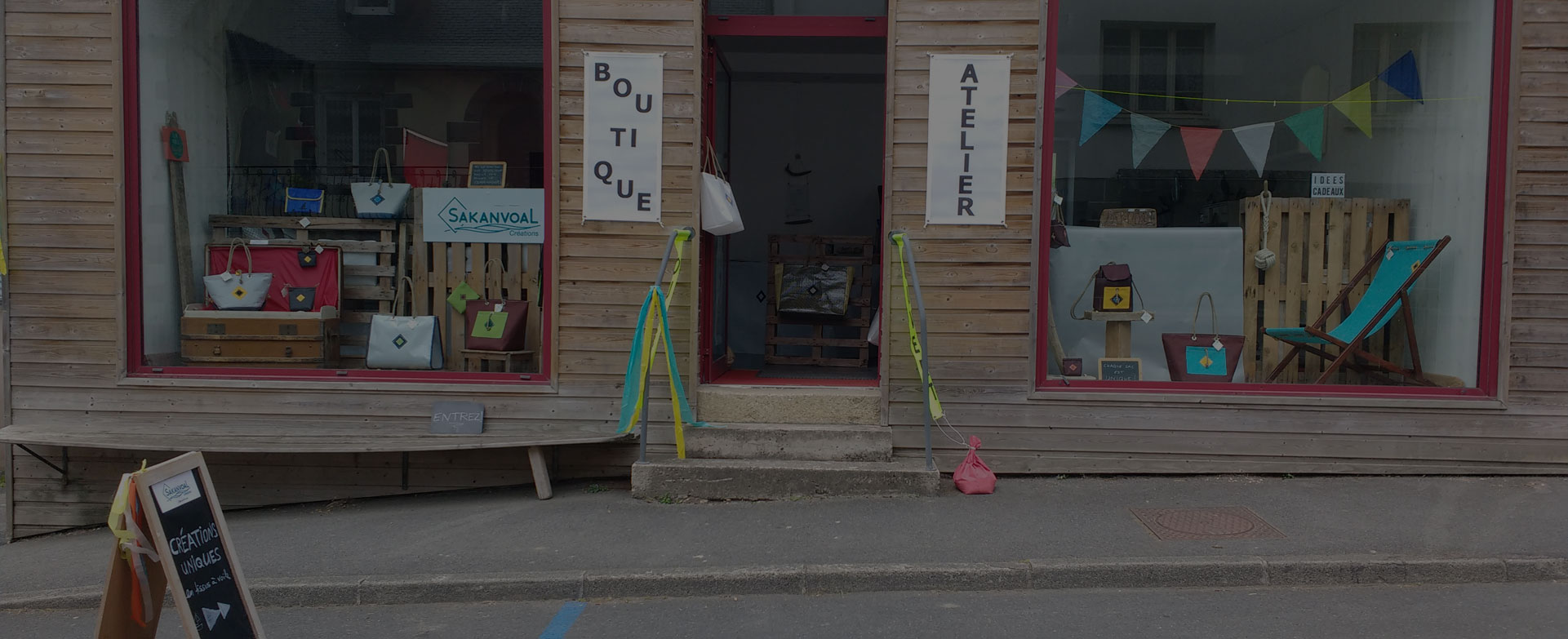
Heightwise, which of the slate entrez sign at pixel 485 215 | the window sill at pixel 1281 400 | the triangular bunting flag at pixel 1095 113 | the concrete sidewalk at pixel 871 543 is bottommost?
the concrete sidewalk at pixel 871 543

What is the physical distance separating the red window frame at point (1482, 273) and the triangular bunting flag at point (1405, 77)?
1.63 ft

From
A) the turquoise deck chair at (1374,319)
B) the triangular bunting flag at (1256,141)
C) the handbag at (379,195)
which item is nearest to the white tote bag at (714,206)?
the handbag at (379,195)

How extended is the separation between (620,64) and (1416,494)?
5.39 metres

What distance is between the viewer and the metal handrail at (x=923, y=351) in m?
5.69

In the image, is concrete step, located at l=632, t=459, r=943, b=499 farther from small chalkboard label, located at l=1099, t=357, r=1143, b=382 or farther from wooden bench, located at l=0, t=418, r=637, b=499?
small chalkboard label, located at l=1099, t=357, r=1143, b=382

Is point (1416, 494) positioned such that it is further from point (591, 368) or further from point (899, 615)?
point (591, 368)

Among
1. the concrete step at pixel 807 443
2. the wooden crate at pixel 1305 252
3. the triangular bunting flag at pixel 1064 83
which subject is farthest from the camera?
the wooden crate at pixel 1305 252

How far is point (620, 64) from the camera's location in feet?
20.1

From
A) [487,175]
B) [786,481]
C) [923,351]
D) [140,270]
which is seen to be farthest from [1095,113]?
[140,270]

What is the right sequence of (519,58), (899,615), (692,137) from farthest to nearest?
1. (519,58)
2. (692,137)
3. (899,615)

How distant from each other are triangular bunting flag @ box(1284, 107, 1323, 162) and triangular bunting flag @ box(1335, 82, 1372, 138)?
16 centimetres

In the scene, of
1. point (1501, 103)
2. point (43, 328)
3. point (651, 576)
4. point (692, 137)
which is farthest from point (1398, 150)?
point (43, 328)

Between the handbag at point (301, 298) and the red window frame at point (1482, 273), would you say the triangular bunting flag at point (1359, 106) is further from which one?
the handbag at point (301, 298)

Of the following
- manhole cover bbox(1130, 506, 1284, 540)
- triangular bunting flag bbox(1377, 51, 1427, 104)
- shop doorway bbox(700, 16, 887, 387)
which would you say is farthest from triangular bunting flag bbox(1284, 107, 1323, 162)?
shop doorway bbox(700, 16, 887, 387)
